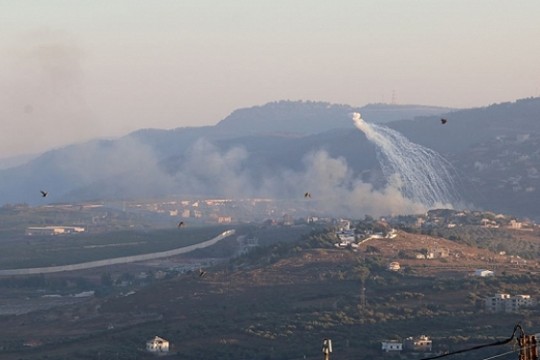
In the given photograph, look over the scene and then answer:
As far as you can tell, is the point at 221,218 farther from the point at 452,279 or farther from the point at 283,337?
the point at 283,337

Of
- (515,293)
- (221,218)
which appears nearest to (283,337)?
(515,293)

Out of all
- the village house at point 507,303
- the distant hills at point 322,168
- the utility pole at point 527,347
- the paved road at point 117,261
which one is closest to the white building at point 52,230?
the paved road at point 117,261

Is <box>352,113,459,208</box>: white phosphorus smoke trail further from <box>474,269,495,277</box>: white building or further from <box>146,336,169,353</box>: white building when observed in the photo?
<box>146,336,169,353</box>: white building

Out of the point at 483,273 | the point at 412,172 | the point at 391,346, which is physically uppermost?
the point at 412,172

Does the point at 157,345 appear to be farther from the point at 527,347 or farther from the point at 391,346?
the point at 527,347

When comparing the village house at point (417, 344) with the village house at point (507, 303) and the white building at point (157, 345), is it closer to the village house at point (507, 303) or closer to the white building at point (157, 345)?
the village house at point (507, 303)

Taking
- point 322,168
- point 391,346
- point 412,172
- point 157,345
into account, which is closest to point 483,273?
point 391,346

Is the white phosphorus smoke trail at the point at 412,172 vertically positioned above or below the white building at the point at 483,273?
above
